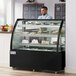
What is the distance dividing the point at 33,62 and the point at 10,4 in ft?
11.7

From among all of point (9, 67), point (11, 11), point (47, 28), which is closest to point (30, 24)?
point (47, 28)

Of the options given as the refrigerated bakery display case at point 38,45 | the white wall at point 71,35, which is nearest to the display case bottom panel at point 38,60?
the refrigerated bakery display case at point 38,45

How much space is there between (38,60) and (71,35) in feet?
3.43

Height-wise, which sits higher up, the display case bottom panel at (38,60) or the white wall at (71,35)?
the white wall at (71,35)

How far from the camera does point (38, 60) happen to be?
252 inches

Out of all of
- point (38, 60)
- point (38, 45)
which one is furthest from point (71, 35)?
point (38, 60)

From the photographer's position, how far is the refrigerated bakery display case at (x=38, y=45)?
6.25 meters

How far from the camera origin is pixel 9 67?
23.0 feet

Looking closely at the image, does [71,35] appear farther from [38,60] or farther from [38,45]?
[38,60]

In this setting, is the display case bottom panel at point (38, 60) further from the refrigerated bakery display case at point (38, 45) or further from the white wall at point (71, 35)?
the white wall at point (71, 35)

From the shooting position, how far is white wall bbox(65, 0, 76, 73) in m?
6.25

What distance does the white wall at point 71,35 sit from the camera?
20.5ft

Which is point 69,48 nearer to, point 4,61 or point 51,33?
point 51,33

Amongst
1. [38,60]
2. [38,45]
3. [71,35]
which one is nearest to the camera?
[71,35]
